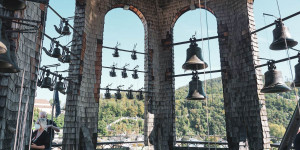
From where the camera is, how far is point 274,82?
498 cm

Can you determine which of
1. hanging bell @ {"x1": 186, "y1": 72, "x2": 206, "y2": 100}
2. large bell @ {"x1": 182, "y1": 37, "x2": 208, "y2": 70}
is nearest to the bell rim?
large bell @ {"x1": 182, "y1": 37, "x2": 208, "y2": 70}

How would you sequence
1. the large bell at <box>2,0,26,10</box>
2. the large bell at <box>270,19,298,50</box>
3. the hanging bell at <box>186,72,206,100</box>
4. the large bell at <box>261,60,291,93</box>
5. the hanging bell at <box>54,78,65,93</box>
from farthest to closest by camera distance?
the hanging bell at <box>54,78,65,93</box> < the hanging bell at <box>186,72,206,100</box> < the large bell at <box>261,60,291,93</box> < the large bell at <box>270,19,298,50</box> < the large bell at <box>2,0,26,10</box>

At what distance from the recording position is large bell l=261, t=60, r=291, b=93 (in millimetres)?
4889

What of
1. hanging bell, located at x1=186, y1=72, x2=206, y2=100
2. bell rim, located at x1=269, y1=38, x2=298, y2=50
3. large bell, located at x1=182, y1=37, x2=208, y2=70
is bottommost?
hanging bell, located at x1=186, y1=72, x2=206, y2=100

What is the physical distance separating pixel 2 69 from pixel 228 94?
266 inches

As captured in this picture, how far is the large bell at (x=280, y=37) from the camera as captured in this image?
15.4ft

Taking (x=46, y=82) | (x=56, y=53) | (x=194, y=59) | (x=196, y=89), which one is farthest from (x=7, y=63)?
(x=56, y=53)

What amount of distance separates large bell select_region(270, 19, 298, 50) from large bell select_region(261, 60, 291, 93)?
501mm

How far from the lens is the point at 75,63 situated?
6.88 m

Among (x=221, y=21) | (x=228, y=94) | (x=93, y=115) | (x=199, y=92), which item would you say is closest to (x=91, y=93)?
(x=93, y=115)

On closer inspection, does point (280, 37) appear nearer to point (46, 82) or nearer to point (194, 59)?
point (194, 59)

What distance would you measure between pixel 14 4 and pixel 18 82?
174cm

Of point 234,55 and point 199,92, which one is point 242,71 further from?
point 199,92

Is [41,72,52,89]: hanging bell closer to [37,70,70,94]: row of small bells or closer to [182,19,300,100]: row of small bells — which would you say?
[37,70,70,94]: row of small bells
